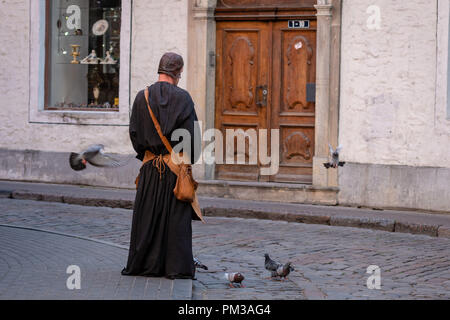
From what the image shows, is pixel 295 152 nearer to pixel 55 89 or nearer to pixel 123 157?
pixel 123 157

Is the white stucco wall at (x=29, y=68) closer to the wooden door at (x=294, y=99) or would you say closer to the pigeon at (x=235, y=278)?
the wooden door at (x=294, y=99)

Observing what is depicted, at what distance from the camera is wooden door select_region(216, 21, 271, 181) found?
1406 centimetres

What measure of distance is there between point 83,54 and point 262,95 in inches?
141

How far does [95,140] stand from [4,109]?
1.96 m

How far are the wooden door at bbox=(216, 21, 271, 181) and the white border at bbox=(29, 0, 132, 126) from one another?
162cm

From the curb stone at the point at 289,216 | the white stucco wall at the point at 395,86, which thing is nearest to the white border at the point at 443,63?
the white stucco wall at the point at 395,86

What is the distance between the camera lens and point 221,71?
14.3 meters

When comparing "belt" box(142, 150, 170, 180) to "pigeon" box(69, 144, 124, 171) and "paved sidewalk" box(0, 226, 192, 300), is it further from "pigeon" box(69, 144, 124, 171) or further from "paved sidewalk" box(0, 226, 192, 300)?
"paved sidewalk" box(0, 226, 192, 300)

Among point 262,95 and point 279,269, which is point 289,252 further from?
point 262,95

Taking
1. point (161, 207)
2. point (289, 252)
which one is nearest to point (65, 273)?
point (161, 207)

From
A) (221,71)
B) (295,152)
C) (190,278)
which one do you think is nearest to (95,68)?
(221,71)

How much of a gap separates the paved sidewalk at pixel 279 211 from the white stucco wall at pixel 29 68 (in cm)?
109

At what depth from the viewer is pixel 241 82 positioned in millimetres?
14211

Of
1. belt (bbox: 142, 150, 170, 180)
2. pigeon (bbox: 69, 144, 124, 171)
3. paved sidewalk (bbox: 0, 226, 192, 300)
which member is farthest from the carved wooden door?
belt (bbox: 142, 150, 170, 180)
